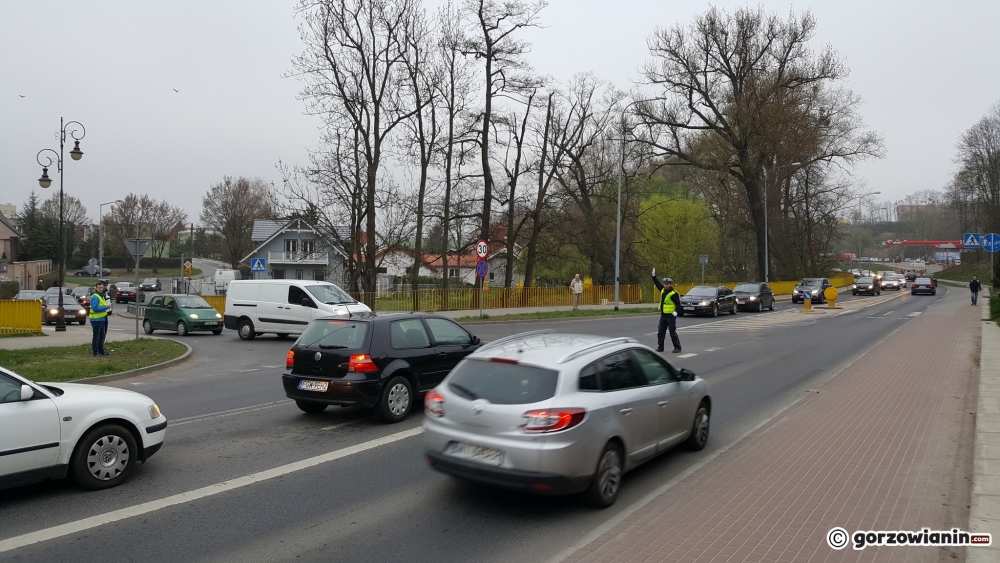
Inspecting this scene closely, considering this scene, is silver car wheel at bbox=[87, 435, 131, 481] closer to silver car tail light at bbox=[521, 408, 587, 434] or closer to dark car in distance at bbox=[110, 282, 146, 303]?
silver car tail light at bbox=[521, 408, 587, 434]

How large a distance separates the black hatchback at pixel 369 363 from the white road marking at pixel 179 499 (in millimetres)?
890

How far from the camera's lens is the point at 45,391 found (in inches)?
250

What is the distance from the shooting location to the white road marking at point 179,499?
5.37m

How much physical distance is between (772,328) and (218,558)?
78.9 ft

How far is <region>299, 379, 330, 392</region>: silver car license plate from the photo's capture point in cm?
934

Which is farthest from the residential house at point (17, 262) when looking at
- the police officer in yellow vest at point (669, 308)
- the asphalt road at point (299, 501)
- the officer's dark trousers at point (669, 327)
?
the asphalt road at point (299, 501)

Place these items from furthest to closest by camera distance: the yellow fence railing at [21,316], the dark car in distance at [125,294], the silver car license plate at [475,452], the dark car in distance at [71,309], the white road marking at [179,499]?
the dark car in distance at [125,294]
the dark car in distance at [71,309]
the yellow fence railing at [21,316]
the silver car license plate at [475,452]
the white road marking at [179,499]

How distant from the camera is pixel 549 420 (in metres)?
5.73

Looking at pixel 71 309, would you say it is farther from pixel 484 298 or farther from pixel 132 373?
pixel 132 373

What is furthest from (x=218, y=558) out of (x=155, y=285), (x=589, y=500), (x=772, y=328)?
(x=155, y=285)

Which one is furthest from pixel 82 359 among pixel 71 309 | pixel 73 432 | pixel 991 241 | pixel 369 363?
pixel 991 241

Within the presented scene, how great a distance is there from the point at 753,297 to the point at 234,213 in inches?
2470

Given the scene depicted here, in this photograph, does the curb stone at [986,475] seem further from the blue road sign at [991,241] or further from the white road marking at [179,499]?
A: the blue road sign at [991,241]

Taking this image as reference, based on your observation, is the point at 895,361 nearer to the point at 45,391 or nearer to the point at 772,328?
the point at 772,328
